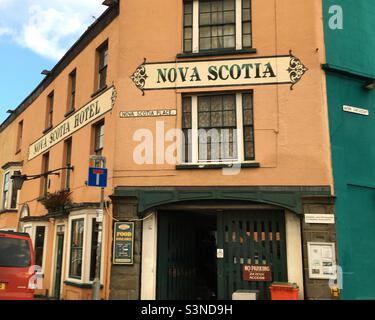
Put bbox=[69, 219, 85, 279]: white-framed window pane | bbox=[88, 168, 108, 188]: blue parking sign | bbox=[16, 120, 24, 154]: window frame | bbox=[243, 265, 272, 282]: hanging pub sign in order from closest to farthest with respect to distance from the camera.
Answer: bbox=[88, 168, 108, 188]: blue parking sign < bbox=[243, 265, 272, 282]: hanging pub sign < bbox=[69, 219, 85, 279]: white-framed window pane < bbox=[16, 120, 24, 154]: window frame

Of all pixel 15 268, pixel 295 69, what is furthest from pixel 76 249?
pixel 295 69

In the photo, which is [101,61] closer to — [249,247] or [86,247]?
[86,247]

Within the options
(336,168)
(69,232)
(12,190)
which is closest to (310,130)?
(336,168)

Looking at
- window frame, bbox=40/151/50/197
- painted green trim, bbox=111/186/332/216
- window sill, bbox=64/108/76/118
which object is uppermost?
Result: window sill, bbox=64/108/76/118

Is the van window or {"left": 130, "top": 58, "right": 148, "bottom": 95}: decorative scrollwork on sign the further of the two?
{"left": 130, "top": 58, "right": 148, "bottom": 95}: decorative scrollwork on sign

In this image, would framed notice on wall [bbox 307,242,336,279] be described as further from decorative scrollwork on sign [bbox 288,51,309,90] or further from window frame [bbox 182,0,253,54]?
window frame [bbox 182,0,253,54]

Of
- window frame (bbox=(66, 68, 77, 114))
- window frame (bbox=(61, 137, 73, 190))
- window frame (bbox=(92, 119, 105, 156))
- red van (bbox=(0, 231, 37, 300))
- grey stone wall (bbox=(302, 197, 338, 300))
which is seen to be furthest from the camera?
window frame (bbox=(66, 68, 77, 114))

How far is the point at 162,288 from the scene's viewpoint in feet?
39.2

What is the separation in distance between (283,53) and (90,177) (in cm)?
661

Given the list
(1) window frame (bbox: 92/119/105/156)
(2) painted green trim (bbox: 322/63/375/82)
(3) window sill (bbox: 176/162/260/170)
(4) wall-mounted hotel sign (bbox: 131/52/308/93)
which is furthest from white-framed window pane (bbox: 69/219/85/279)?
(2) painted green trim (bbox: 322/63/375/82)

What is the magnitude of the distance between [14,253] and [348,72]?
10.6 meters

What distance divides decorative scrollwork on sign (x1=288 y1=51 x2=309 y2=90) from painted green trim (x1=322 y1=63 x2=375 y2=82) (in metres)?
0.61

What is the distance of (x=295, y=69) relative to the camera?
39.4 feet

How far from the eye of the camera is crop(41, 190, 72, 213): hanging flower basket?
15.9 m
